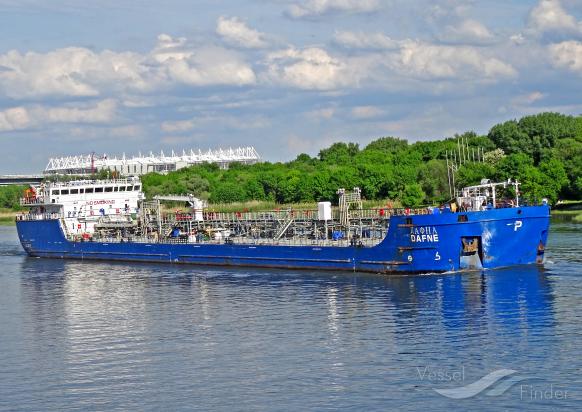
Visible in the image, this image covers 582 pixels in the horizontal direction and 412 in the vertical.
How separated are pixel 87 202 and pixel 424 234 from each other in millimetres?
43844

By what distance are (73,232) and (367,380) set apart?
5927 centimetres

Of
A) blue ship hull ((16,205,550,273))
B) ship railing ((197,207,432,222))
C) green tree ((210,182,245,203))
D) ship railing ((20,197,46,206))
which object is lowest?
blue ship hull ((16,205,550,273))

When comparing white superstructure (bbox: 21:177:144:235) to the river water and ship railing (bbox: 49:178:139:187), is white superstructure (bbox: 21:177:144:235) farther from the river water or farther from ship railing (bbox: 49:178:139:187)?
the river water

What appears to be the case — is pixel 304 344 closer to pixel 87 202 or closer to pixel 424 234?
pixel 424 234

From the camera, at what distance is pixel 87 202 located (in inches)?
3455

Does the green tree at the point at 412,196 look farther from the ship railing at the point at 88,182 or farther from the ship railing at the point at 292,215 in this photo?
the ship railing at the point at 292,215

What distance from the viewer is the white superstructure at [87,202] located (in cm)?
8675

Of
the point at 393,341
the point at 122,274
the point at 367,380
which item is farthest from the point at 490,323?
the point at 122,274

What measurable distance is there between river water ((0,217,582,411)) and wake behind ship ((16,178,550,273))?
1.44 meters

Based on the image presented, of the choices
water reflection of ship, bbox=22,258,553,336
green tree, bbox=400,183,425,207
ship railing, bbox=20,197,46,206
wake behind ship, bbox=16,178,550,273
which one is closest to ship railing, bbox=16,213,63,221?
wake behind ship, bbox=16,178,550,273

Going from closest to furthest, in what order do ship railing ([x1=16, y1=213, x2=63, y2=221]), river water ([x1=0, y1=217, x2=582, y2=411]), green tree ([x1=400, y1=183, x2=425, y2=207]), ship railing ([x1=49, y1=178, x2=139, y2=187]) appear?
river water ([x1=0, y1=217, x2=582, y2=411]), ship railing ([x1=16, y1=213, x2=63, y2=221]), ship railing ([x1=49, y1=178, x2=139, y2=187]), green tree ([x1=400, y1=183, x2=425, y2=207])

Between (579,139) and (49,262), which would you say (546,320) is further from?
(579,139)

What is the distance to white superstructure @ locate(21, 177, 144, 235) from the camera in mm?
86750

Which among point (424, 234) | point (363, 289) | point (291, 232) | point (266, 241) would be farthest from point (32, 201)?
point (424, 234)
